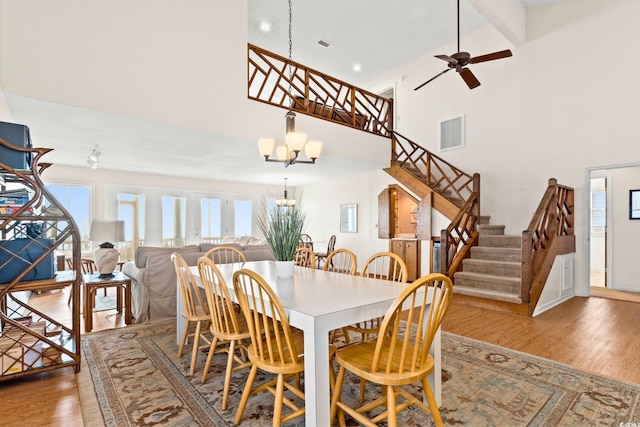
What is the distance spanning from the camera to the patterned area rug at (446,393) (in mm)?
1974

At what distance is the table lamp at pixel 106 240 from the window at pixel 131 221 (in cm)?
369

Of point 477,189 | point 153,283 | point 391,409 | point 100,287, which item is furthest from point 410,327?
point 477,189

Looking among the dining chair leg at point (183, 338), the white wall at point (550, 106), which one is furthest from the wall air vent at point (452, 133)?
the dining chair leg at point (183, 338)

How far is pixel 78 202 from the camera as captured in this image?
7.23 meters

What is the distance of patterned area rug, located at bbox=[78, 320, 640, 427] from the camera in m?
1.97

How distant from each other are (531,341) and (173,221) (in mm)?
8126

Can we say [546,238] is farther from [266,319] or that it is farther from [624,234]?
[266,319]

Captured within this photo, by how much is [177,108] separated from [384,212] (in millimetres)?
4858

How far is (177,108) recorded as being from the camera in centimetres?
367

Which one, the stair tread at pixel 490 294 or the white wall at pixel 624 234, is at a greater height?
the white wall at pixel 624 234

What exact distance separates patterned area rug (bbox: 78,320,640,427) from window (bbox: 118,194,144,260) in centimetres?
539

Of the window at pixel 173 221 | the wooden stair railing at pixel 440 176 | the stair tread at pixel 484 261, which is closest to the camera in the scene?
the stair tread at pixel 484 261

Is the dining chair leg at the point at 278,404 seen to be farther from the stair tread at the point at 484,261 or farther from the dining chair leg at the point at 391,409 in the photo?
the stair tread at the point at 484,261

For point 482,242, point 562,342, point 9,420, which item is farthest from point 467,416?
point 482,242
